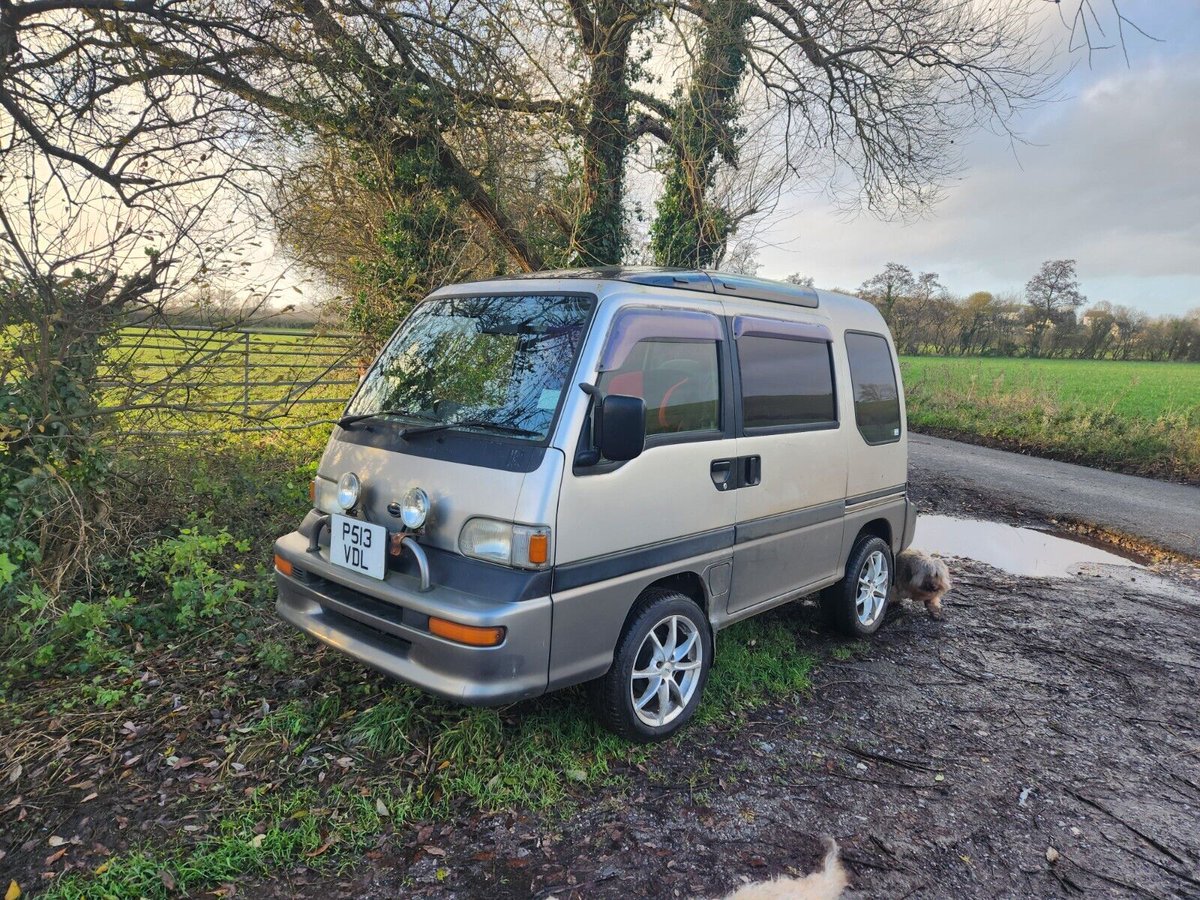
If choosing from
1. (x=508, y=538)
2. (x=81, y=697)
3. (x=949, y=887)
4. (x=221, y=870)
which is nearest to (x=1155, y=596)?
(x=949, y=887)

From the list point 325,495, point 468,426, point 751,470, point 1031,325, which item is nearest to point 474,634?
point 468,426

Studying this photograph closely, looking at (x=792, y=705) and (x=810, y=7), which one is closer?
(x=792, y=705)

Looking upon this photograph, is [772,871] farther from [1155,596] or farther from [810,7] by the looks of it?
[810,7]

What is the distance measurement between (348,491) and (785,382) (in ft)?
8.16

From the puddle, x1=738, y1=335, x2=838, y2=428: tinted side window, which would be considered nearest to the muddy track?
x1=738, y1=335, x2=838, y2=428: tinted side window

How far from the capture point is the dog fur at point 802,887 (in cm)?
250

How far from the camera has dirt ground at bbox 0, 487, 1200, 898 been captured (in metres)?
2.57

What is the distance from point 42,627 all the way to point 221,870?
2389 millimetres

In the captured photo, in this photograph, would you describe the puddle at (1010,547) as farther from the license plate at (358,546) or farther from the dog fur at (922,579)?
the license plate at (358,546)

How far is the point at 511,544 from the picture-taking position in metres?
2.70

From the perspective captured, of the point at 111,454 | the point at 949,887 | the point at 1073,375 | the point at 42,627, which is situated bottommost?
the point at 949,887

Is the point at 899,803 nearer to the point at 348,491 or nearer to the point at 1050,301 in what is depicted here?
the point at 348,491

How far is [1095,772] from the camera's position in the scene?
339cm

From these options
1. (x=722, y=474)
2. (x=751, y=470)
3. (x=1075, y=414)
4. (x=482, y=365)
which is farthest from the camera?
(x=1075, y=414)
